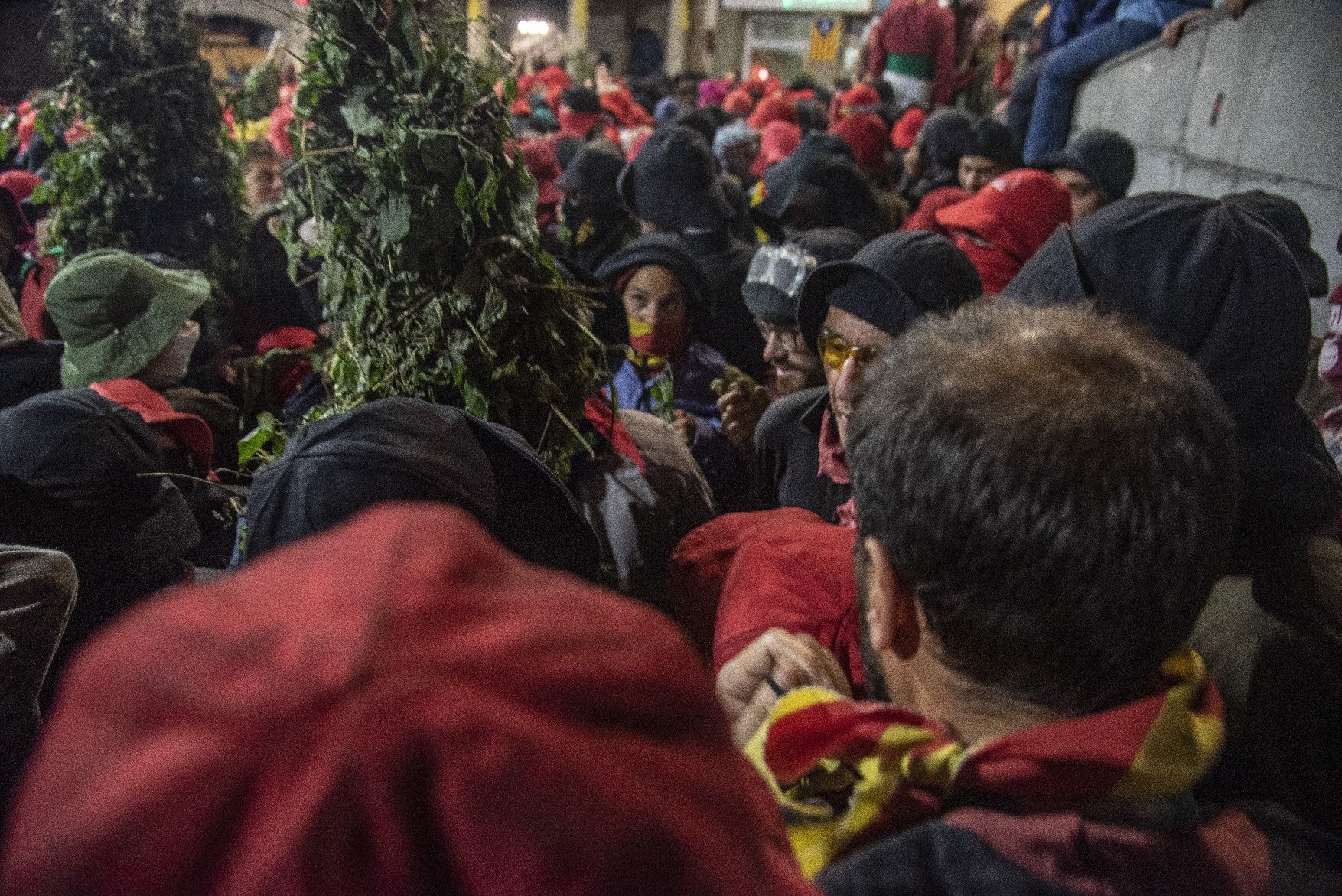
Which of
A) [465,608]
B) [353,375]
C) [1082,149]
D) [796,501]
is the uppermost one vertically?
[1082,149]

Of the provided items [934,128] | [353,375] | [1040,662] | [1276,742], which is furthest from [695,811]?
[934,128]

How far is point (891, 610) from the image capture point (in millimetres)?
996

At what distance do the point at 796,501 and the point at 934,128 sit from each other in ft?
15.2

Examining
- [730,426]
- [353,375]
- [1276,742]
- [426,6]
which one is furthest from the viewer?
[730,426]

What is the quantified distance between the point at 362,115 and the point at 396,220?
24 centimetres

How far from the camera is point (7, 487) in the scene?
198 centimetres

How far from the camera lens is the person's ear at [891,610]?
991mm

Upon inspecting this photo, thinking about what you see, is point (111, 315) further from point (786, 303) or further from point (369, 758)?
point (369, 758)

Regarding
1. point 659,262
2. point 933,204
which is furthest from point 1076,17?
point 659,262

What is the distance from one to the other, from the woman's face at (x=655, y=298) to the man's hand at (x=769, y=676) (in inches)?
100

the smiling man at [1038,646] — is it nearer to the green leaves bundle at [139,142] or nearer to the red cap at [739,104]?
the green leaves bundle at [139,142]

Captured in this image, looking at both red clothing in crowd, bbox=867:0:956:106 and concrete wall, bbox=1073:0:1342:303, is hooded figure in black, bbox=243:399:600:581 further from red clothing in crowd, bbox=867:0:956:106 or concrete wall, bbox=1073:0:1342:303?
red clothing in crowd, bbox=867:0:956:106

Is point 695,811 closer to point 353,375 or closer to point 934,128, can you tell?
point 353,375

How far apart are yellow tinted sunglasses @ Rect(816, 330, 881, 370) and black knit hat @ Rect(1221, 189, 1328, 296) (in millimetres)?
1469
